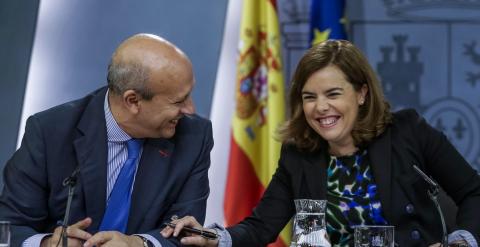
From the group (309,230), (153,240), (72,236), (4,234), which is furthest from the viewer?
(153,240)

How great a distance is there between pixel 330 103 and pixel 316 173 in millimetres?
270

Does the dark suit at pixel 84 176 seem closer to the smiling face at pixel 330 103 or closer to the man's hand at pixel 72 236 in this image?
the man's hand at pixel 72 236

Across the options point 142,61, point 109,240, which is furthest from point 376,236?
point 142,61

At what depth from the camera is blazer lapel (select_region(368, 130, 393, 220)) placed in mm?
2797

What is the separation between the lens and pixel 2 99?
14.4 ft

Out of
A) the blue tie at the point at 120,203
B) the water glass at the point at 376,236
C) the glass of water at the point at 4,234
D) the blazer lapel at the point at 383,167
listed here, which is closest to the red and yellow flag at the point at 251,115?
the blazer lapel at the point at 383,167

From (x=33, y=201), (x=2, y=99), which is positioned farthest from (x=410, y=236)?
(x=2, y=99)

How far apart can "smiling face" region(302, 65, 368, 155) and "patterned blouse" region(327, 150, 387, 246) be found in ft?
0.39

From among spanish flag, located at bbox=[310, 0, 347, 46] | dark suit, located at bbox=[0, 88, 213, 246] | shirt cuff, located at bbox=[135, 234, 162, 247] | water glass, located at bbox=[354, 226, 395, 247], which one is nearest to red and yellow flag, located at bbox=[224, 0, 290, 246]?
spanish flag, located at bbox=[310, 0, 347, 46]

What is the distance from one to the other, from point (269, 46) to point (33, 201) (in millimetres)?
2040

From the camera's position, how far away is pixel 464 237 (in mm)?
2551

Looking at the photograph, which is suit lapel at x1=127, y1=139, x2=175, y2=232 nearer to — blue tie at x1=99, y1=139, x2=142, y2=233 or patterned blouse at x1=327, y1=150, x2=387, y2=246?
blue tie at x1=99, y1=139, x2=142, y2=233

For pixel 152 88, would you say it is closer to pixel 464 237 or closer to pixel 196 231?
pixel 196 231

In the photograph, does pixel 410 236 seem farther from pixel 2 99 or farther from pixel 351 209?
pixel 2 99
